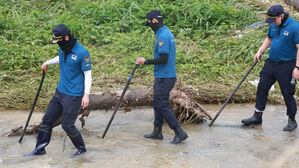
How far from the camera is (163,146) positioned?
20.5 ft

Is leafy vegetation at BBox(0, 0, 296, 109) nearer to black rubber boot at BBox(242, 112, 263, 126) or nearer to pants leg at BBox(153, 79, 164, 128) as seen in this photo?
black rubber boot at BBox(242, 112, 263, 126)

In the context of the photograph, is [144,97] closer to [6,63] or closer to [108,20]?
[6,63]

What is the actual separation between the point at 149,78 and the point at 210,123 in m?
2.61

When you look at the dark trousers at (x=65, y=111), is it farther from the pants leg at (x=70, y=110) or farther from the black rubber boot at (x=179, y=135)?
the black rubber boot at (x=179, y=135)

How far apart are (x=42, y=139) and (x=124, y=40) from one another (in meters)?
5.71

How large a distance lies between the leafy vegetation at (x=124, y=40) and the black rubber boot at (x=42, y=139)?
8.53ft

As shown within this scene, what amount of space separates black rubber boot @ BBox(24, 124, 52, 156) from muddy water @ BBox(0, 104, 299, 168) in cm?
11

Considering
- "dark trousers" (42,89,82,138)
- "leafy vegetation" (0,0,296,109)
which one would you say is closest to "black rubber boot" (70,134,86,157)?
"dark trousers" (42,89,82,138)

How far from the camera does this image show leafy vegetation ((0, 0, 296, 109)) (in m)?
9.26

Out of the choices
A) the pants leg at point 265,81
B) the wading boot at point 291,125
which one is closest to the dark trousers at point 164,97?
the pants leg at point 265,81

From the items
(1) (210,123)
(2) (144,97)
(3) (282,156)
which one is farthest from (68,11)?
(3) (282,156)

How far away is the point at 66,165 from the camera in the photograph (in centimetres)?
544

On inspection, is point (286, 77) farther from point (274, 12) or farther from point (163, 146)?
point (163, 146)

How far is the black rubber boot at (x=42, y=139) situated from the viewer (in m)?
5.71
